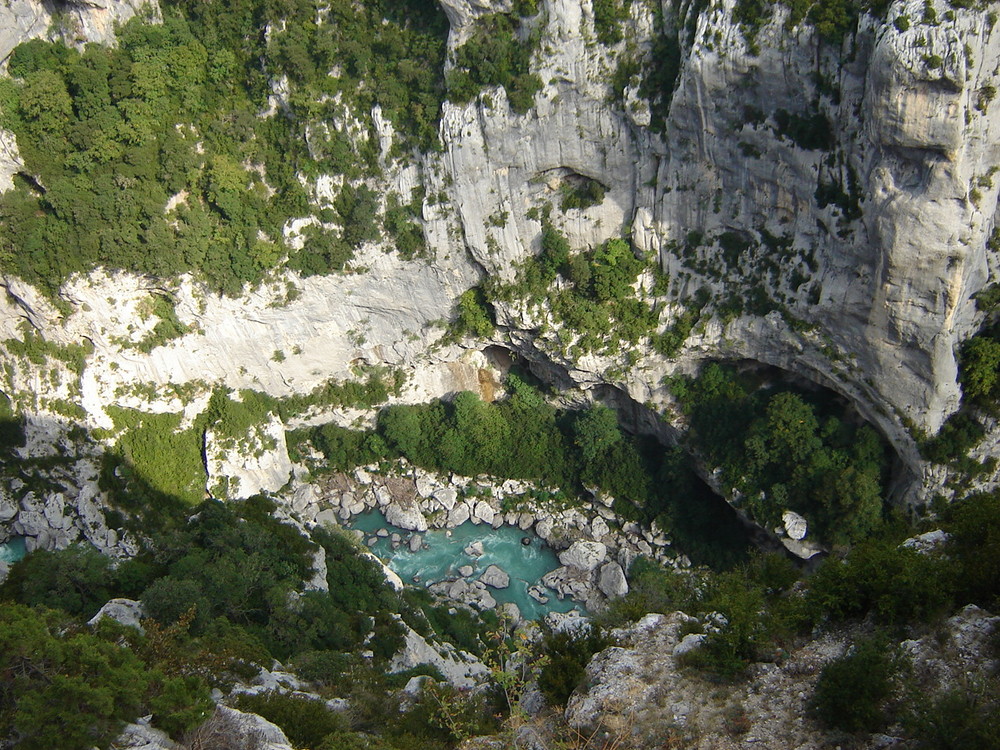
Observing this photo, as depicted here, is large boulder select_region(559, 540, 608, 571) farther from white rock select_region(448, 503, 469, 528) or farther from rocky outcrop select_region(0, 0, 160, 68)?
rocky outcrop select_region(0, 0, 160, 68)

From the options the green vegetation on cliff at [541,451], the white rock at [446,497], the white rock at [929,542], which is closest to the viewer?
the white rock at [929,542]

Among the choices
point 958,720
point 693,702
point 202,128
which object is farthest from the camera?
point 202,128

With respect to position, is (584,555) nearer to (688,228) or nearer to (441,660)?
(441,660)

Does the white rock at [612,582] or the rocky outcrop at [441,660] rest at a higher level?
the white rock at [612,582]

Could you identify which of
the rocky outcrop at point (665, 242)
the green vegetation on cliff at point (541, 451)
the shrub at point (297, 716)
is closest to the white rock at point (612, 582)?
the rocky outcrop at point (665, 242)

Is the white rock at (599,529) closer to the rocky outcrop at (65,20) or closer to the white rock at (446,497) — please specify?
the white rock at (446,497)

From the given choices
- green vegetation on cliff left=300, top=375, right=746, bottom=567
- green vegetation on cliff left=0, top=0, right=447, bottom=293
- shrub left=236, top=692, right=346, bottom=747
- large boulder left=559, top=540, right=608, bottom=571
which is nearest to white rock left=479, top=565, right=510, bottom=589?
large boulder left=559, top=540, right=608, bottom=571

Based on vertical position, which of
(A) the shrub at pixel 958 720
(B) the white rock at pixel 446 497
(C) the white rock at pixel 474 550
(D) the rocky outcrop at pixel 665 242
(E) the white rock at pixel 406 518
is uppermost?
(D) the rocky outcrop at pixel 665 242

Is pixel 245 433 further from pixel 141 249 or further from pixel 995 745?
pixel 995 745

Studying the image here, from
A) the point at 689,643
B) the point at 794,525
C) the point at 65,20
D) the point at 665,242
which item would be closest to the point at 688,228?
the point at 665,242
